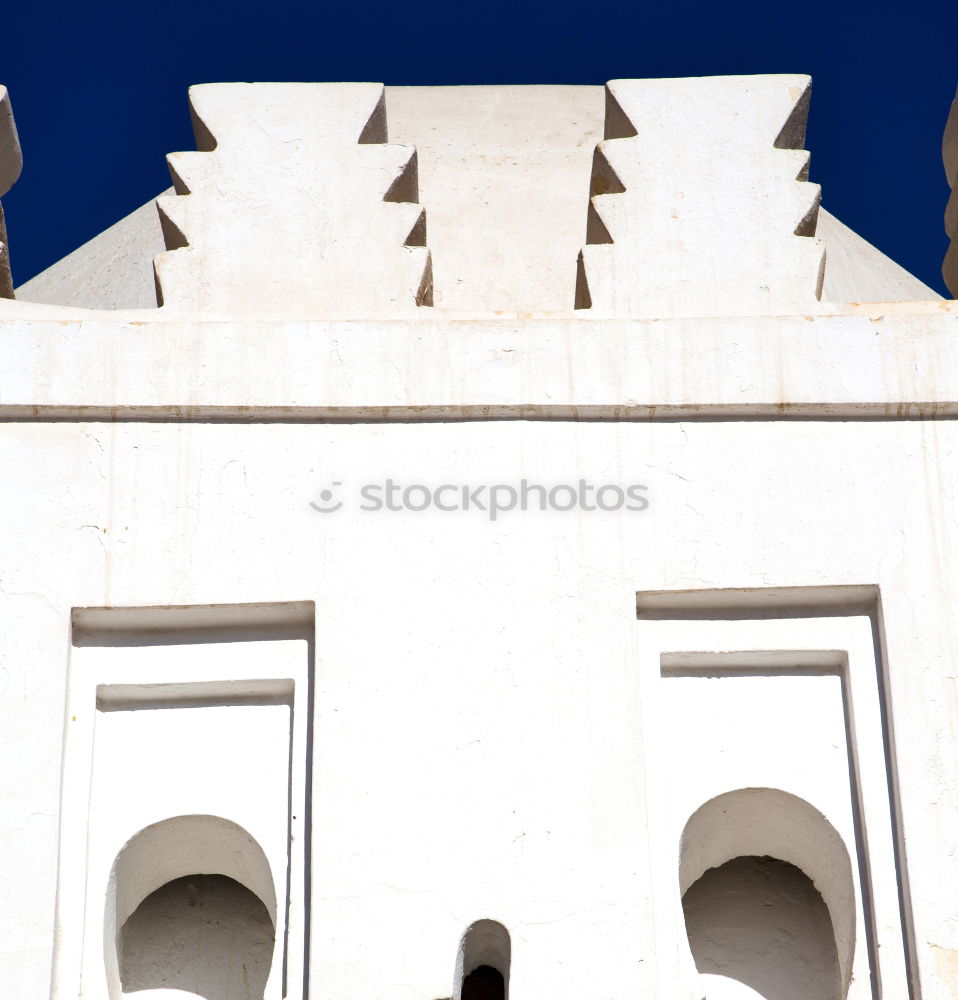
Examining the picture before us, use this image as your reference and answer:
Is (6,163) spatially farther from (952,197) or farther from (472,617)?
(952,197)

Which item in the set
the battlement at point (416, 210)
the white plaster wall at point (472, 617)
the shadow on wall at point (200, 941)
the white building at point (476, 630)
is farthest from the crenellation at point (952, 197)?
the shadow on wall at point (200, 941)

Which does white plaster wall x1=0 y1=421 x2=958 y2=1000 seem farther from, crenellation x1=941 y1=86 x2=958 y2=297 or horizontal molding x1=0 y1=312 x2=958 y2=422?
crenellation x1=941 y1=86 x2=958 y2=297

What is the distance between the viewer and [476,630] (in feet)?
19.3

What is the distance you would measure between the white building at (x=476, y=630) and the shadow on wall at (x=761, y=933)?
0.01 metres

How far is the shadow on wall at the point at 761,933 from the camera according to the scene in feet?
19.7

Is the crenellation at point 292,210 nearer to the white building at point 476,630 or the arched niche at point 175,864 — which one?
the white building at point 476,630

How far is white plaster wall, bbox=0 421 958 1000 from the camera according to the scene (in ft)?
18.1

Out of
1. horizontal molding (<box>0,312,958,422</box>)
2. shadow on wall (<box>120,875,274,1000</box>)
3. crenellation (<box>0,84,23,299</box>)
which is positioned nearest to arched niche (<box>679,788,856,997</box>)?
horizontal molding (<box>0,312,958,422</box>)

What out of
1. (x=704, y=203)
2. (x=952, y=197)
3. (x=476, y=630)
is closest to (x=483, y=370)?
(x=476, y=630)

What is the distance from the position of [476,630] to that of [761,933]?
4.48 feet

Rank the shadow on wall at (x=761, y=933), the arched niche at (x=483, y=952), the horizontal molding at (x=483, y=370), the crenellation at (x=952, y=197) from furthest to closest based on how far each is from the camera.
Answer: the crenellation at (x=952, y=197) < the horizontal molding at (x=483, y=370) < the shadow on wall at (x=761, y=933) < the arched niche at (x=483, y=952)

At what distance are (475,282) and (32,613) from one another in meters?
3.66

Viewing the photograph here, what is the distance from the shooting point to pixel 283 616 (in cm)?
598

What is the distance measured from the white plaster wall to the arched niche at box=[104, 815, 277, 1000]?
0.27 m
